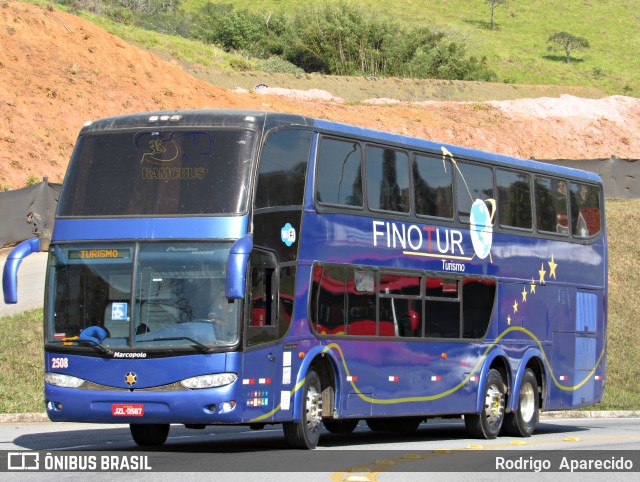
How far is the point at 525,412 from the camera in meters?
21.1

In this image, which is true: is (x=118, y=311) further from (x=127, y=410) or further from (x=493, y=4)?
(x=493, y=4)

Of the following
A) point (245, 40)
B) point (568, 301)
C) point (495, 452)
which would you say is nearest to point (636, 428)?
point (568, 301)

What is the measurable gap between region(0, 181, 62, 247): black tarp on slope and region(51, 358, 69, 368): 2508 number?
2200 centimetres

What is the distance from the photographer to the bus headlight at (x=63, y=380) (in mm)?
14680

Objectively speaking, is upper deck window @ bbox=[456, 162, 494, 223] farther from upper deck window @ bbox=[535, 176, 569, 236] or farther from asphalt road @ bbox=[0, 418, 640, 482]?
asphalt road @ bbox=[0, 418, 640, 482]

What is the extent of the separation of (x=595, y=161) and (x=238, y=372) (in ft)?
124

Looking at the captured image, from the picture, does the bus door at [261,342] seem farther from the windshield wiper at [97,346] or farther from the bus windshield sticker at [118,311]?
the windshield wiper at [97,346]

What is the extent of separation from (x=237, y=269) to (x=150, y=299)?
141 cm

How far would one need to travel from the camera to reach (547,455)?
16188 mm

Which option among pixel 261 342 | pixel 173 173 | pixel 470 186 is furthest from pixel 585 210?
pixel 173 173

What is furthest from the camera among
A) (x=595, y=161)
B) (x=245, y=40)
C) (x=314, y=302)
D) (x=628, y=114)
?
(x=245, y=40)

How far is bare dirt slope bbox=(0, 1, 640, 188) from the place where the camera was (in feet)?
166

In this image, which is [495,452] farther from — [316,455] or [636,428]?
[636,428]

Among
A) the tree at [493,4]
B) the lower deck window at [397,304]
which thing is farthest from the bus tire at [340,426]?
the tree at [493,4]
